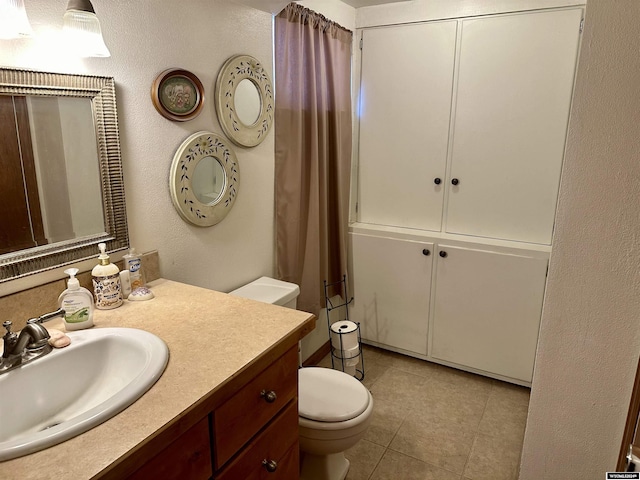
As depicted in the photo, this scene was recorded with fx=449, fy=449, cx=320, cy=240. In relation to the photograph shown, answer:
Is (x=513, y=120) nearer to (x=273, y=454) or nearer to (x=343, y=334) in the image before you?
(x=343, y=334)

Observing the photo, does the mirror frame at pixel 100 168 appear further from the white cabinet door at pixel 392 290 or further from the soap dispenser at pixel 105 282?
the white cabinet door at pixel 392 290

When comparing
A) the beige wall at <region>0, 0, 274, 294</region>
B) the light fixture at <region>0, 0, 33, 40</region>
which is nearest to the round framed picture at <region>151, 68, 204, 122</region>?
the beige wall at <region>0, 0, 274, 294</region>

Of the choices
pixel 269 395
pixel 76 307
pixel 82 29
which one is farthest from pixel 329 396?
pixel 82 29

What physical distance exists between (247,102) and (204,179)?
1.43 ft

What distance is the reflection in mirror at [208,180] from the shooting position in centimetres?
178

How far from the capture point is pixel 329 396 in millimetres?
1776

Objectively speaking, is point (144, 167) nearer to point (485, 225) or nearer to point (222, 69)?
point (222, 69)

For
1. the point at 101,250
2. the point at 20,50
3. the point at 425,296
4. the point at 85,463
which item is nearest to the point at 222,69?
the point at 20,50

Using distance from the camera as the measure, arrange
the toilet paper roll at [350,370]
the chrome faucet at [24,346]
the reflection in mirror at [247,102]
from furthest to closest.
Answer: the toilet paper roll at [350,370] → the reflection in mirror at [247,102] → the chrome faucet at [24,346]

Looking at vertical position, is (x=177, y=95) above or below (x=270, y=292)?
above

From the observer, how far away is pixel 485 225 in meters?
2.54

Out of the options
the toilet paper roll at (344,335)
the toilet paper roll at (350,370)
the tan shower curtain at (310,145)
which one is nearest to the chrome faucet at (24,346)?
the tan shower curtain at (310,145)

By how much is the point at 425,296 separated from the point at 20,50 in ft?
7.28

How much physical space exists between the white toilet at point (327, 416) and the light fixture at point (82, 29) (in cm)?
113
